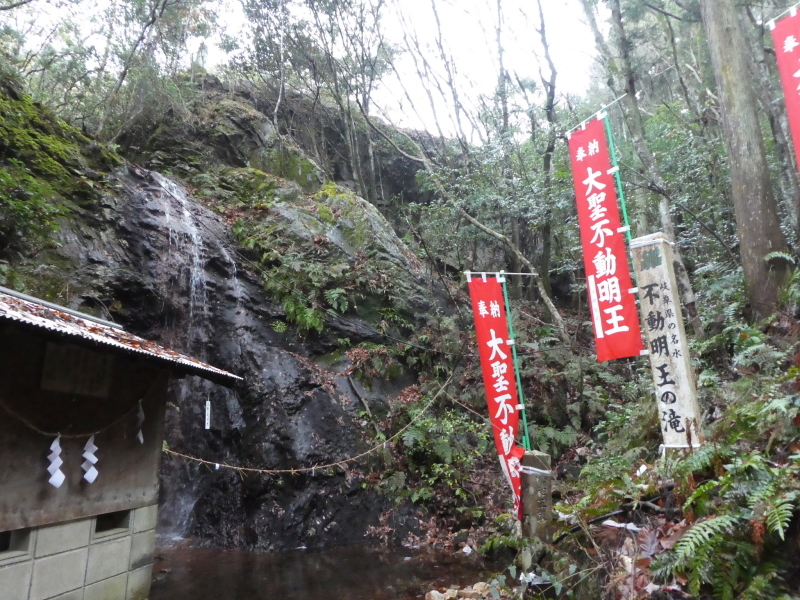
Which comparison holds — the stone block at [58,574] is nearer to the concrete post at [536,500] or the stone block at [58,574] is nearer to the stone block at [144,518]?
the stone block at [144,518]

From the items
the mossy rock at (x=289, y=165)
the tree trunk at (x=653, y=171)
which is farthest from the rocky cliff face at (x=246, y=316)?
the tree trunk at (x=653, y=171)

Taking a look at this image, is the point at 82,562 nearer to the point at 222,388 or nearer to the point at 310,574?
the point at 310,574

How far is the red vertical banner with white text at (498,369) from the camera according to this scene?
23.0 feet

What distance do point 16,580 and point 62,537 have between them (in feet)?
1.69

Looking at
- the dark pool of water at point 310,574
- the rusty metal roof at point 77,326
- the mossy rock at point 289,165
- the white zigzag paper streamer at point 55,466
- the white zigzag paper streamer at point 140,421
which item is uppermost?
the mossy rock at point 289,165

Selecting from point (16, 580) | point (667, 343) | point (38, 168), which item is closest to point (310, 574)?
point (16, 580)

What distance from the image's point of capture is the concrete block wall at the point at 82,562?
4445 mm

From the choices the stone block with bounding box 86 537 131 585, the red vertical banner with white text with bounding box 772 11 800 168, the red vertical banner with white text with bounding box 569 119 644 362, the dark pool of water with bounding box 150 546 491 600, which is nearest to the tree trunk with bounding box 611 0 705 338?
the red vertical banner with white text with bounding box 569 119 644 362

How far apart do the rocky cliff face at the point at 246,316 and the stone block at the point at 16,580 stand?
5768 mm

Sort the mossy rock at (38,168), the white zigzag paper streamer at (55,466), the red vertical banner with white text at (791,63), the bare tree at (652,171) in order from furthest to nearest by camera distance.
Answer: the bare tree at (652,171) → the mossy rock at (38,168) → the red vertical banner with white text at (791,63) → the white zigzag paper streamer at (55,466)

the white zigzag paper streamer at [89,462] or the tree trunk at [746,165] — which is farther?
the tree trunk at [746,165]

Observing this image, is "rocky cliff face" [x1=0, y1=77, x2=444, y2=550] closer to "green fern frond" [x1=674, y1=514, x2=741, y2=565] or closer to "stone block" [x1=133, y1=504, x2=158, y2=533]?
"stone block" [x1=133, y1=504, x2=158, y2=533]

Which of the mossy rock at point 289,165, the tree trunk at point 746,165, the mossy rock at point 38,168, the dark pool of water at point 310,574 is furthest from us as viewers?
the mossy rock at point 289,165

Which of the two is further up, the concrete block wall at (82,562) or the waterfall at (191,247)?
the waterfall at (191,247)
